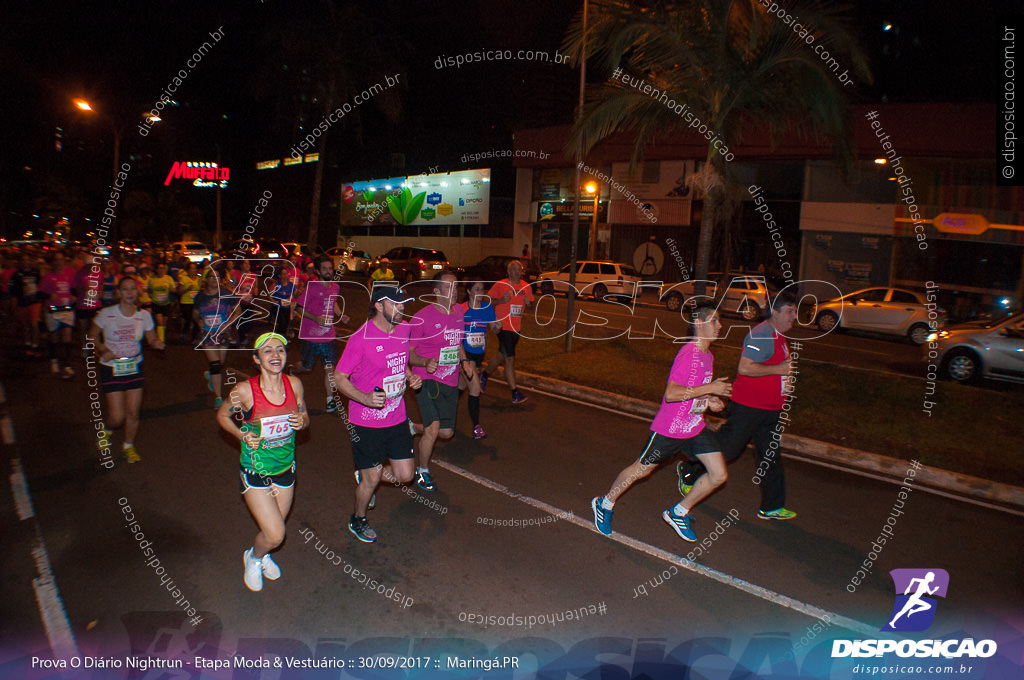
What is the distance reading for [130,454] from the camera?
6.98 m

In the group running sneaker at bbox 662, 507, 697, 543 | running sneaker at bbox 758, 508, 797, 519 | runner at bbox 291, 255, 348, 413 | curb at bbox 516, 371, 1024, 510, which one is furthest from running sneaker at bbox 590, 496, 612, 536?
runner at bbox 291, 255, 348, 413

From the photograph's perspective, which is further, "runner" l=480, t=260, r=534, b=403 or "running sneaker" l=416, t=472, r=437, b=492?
"runner" l=480, t=260, r=534, b=403

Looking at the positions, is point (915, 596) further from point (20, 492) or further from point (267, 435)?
point (20, 492)

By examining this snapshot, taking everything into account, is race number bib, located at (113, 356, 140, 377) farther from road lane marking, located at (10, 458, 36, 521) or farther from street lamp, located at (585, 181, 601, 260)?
street lamp, located at (585, 181, 601, 260)

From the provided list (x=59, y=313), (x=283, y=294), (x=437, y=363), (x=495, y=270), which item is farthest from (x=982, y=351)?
(x=495, y=270)

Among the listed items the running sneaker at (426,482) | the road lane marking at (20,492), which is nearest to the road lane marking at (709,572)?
the running sneaker at (426,482)

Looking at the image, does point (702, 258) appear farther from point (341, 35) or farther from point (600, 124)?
point (341, 35)

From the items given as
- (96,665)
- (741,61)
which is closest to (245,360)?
(96,665)

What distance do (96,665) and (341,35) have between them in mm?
27050

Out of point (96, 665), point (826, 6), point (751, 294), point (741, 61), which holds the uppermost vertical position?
point (826, 6)

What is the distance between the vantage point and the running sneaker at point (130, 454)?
695cm

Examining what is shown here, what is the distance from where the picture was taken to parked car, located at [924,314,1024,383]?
1230 centimetres

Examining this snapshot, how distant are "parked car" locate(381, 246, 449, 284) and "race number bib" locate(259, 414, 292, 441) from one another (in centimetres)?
2546

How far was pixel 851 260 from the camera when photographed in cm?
2775
